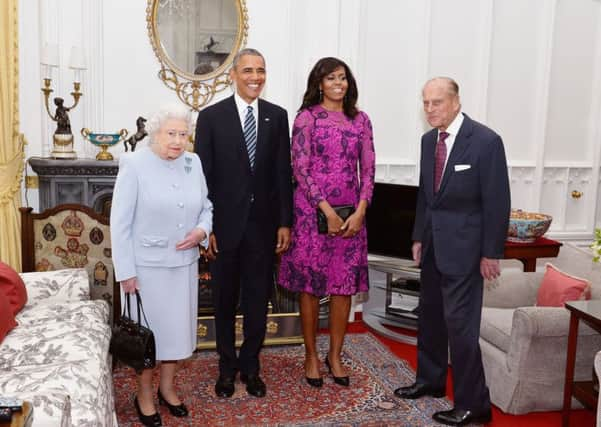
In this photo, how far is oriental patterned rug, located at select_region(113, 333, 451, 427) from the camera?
11.2 feet

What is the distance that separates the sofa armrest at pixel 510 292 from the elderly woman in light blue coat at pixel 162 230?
6.31 feet

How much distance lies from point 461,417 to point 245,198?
5.30 feet

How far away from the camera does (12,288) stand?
10.6 ft

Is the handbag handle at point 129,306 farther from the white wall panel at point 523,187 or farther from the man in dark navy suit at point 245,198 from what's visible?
the white wall panel at point 523,187

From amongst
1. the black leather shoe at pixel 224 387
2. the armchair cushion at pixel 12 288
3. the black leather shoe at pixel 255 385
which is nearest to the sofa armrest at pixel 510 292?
the black leather shoe at pixel 255 385

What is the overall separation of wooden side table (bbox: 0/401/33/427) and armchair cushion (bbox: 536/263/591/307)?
2890 mm

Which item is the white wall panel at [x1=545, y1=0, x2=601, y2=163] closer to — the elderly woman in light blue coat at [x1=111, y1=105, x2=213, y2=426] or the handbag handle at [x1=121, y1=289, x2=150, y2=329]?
the elderly woman in light blue coat at [x1=111, y1=105, x2=213, y2=426]

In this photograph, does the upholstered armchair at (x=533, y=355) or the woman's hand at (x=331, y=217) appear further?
the woman's hand at (x=331, y=217)

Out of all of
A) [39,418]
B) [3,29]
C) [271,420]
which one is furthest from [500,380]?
[3,29]

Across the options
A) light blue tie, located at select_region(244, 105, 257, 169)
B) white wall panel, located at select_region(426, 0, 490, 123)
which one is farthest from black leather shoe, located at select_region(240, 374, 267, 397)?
white wall panel, located at select_region(426, 0, 490, 123)

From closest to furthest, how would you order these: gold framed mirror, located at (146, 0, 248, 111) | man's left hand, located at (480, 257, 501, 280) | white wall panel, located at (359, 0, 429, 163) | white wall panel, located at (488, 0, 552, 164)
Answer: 1. man's left hand, located at (480, 257, 501, 280)
2. gold framed mirror, located at (146, 0, 248, 111)
3. white wall panel, located at (359, 0, 429, 163)
4. white wall panel, located at (488, 0, 552, 164)

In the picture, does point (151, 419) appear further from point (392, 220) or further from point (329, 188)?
point (392, 220)

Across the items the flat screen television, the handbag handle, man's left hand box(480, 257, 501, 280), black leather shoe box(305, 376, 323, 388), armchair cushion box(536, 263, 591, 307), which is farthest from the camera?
the flat screen television

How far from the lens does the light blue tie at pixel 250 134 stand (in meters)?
3.52
